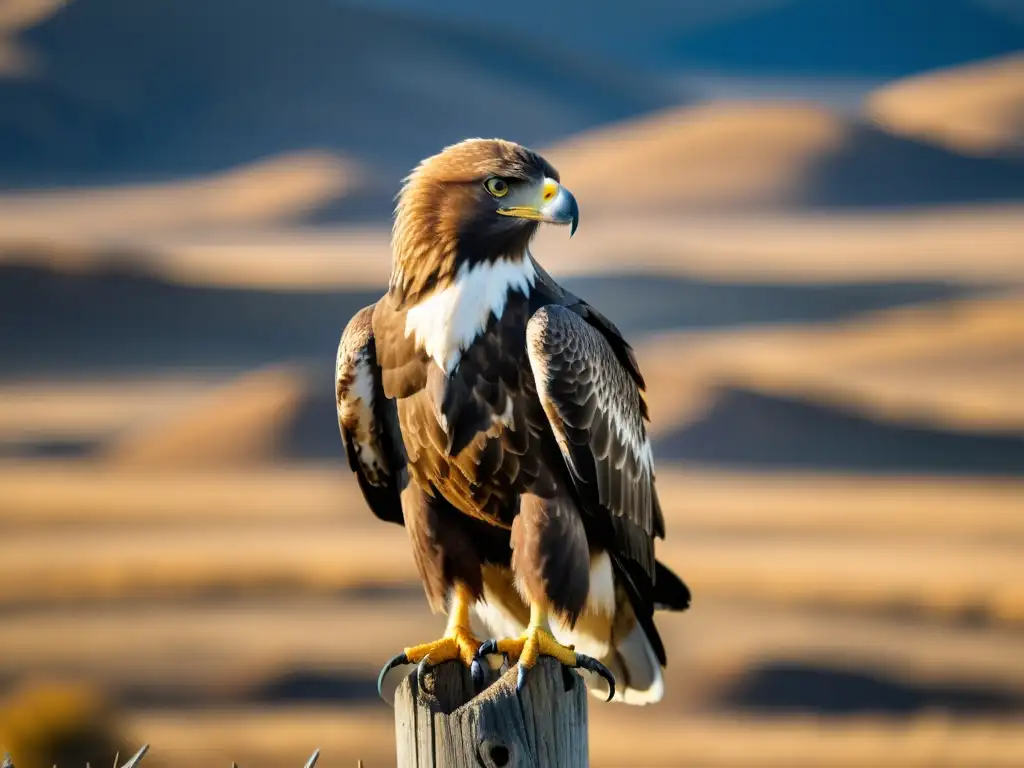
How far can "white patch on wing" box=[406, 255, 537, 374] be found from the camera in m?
3.59

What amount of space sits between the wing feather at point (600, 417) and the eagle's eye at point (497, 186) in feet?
1.04

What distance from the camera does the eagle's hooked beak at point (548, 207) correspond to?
11.7 ft

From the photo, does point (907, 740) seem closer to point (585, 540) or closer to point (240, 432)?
point (585, 540)

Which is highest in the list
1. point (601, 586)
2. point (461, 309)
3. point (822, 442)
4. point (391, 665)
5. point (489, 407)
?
point (822, 442)

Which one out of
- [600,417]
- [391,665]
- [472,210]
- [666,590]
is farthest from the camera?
[666,590]

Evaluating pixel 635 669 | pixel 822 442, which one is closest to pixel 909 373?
pixel 822 442

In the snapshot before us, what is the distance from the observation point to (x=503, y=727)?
2822 mm

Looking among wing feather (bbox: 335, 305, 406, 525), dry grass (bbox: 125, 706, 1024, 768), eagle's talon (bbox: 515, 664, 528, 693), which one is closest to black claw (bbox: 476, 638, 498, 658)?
eagle's talon (bbox: 515, 664, 528, 693)

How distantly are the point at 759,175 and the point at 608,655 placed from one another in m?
29.8

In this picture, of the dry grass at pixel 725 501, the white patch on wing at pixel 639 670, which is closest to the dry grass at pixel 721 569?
the dry grass at pixel 725 501

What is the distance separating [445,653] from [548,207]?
3.85ft

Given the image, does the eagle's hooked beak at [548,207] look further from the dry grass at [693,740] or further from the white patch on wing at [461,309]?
the dry grass at [693,740]

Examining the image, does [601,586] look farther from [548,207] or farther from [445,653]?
[548,207]

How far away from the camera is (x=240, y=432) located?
73.8 feet
